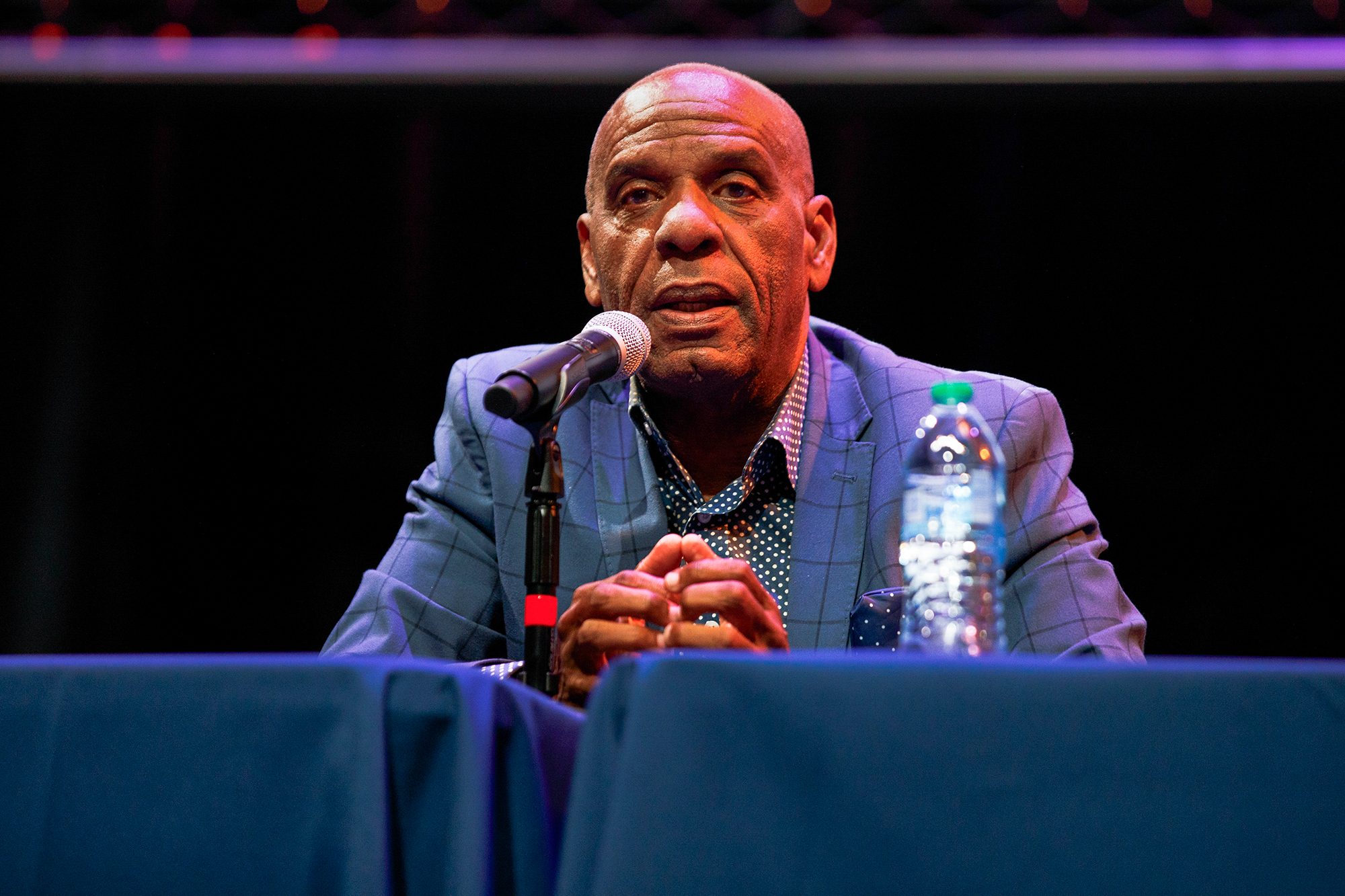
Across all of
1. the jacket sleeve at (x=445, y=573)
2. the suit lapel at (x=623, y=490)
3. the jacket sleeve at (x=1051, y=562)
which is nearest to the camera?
the jacket sleeve at (x=1051, y=562)

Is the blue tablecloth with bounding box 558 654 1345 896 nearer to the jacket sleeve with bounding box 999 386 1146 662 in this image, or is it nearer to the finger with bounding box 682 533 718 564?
the finger with bounding box 682 533 718 564

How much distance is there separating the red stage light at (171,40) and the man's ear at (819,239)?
1.99 m

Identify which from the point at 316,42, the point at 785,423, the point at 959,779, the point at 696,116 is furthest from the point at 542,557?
the point at 316,42

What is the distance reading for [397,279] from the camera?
10.8 ft

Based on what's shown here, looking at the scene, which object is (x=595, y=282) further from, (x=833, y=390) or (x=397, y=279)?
(x=397, y=279)

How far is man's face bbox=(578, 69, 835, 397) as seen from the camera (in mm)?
1948

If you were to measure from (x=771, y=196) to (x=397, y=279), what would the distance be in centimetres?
157

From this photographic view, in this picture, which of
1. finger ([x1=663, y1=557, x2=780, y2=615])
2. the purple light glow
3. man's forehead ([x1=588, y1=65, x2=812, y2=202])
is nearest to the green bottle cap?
finger ([x1=663, y1=557, x2=780, y2=615])

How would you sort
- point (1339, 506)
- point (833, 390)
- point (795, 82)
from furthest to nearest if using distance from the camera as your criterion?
point (795, 82)
point (1339, 506)
point (833, 390)

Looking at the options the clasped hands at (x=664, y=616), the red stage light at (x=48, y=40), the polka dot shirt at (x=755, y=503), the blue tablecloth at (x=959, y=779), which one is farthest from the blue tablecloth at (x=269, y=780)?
the red stage light at (x=48, y=40)

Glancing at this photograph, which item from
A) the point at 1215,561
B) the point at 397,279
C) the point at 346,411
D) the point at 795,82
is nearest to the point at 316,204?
the point at 397,279

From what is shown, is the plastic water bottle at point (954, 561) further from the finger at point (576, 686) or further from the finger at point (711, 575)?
the finger at point (576, 686)

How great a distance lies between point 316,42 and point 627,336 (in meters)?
2.23

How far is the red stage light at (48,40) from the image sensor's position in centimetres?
327
